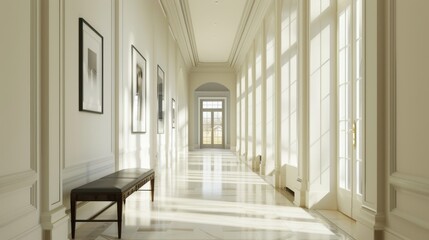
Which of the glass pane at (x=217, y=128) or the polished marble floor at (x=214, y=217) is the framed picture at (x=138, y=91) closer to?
the polished marble floor at (x=214, y=217)

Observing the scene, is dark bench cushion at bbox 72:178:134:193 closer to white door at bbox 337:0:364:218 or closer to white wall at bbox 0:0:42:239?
white wall at bbox 0:0:42:239

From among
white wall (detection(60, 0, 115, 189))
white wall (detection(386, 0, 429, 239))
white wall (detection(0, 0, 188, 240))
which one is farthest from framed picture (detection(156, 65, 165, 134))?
white wall (detection(386, 0, 429, 239))

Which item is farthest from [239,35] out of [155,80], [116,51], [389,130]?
[389,130]

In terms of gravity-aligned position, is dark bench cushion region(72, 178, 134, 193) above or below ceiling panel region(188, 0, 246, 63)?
below

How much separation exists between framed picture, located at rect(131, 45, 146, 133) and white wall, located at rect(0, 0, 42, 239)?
4.29 metres

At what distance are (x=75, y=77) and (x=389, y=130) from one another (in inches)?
134

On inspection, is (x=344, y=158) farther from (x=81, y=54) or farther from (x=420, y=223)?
(x=81, y=54)

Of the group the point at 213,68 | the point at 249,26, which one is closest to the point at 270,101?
the point at 249,26

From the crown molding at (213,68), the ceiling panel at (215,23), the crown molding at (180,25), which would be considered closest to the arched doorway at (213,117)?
the crown molding at (213,68)

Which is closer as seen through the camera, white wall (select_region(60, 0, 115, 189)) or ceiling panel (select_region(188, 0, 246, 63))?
white wall (select_region(60, 0, 115, 189))

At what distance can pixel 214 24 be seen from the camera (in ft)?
49.3

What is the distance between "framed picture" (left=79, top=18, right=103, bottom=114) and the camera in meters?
4.81

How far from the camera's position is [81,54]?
482 centimetres

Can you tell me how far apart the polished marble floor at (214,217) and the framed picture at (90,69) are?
1545mm
